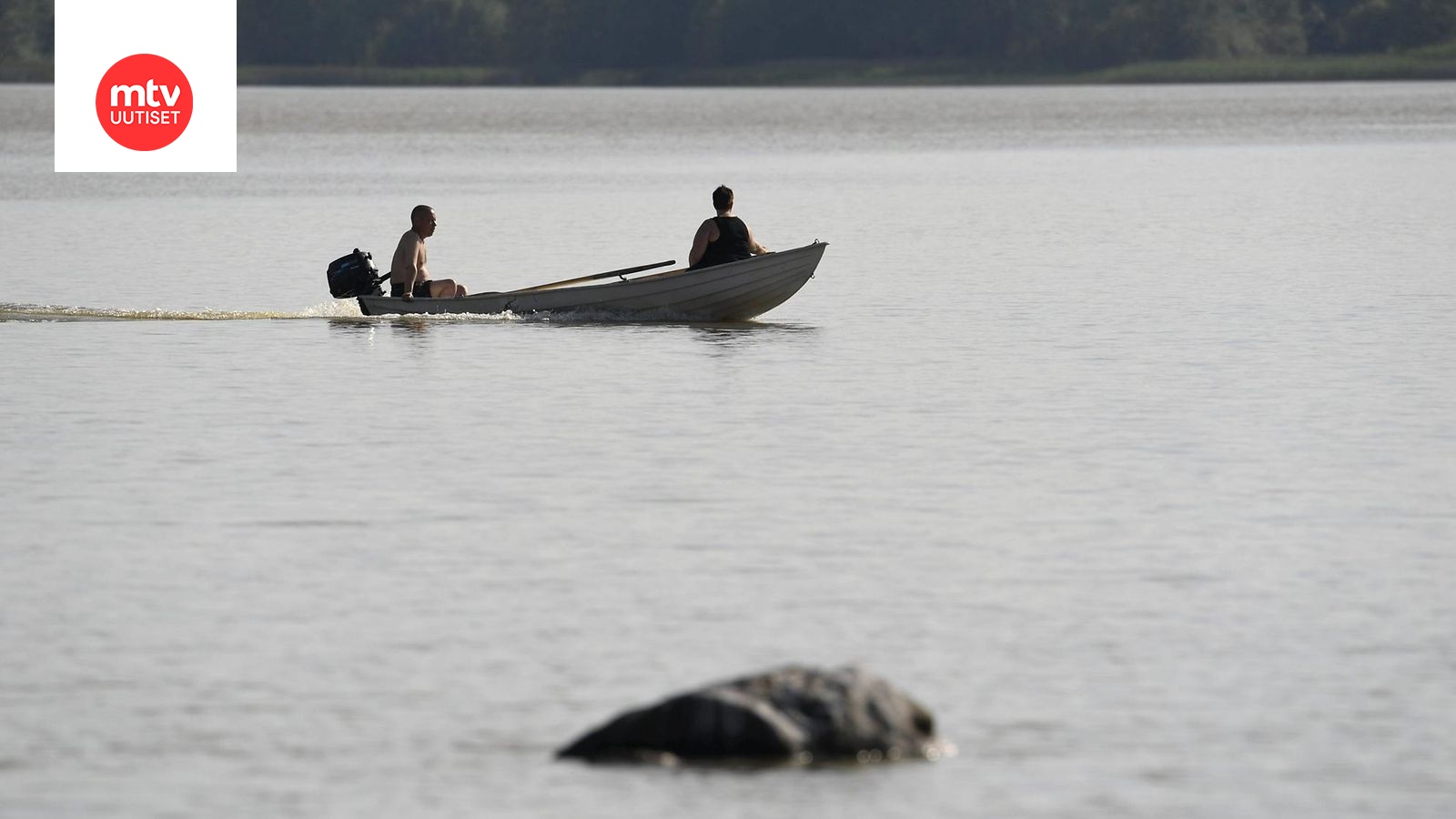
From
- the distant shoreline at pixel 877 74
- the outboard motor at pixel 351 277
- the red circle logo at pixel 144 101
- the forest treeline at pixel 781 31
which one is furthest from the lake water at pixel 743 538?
the distant shoreline at pixel 877 74

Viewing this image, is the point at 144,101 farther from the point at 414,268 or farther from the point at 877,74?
the point at 877,74

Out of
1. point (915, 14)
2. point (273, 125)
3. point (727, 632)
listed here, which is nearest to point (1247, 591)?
point (727, 632)

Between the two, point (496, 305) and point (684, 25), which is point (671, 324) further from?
point (684, 25)

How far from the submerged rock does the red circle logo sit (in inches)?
2648

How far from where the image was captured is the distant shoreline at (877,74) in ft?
511

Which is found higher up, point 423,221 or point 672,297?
point 423,221

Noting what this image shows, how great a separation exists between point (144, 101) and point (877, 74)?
332 feet

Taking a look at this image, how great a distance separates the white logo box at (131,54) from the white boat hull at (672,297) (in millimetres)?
45236

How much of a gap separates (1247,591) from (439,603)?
3.90 meters

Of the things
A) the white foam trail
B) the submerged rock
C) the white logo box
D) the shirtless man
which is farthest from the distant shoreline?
the submerged rock

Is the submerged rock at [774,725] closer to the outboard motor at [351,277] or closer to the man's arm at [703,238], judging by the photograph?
the man's arm at [703,238]

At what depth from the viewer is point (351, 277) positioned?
86.7 ft

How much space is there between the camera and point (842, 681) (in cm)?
939

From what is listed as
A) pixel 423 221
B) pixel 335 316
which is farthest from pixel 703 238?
pixel 335 316
